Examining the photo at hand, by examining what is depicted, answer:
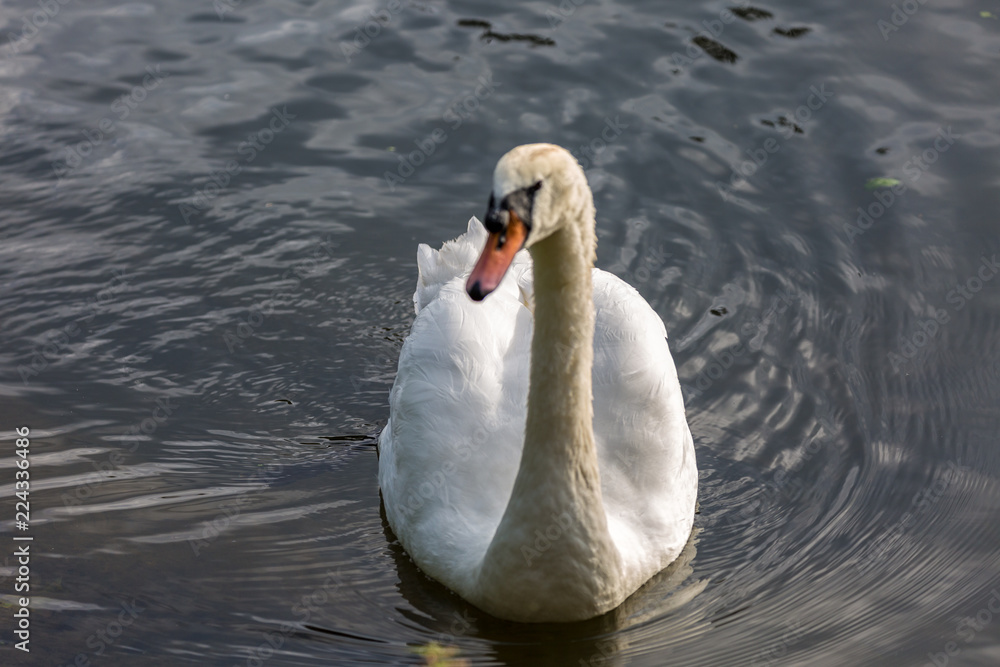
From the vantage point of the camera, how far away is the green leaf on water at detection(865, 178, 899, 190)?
9664mm

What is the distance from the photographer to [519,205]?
179 inches

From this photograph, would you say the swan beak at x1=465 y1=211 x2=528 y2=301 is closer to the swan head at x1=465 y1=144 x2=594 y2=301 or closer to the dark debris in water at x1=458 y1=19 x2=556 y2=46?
the swan head at x1=465 y1=144 x2=594 y2=301

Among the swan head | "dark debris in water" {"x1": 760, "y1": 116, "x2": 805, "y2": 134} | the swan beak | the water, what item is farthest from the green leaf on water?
the swan beak

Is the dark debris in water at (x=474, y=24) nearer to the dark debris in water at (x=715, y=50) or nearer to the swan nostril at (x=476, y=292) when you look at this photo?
the dark debris in water at (x=715, y=50)

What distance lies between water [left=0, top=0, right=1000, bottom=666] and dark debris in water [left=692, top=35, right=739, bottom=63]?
0.36ft

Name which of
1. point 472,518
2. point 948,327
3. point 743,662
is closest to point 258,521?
point 472,518

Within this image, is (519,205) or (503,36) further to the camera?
(503,36)

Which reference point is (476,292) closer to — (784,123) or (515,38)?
(784,123)

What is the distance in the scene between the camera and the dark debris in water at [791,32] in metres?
11.7

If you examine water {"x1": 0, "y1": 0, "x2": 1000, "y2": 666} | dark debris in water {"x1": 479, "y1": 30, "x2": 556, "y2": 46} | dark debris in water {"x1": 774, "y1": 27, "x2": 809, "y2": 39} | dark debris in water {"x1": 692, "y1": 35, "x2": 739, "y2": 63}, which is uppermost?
dark debris in water {"x1": 774, "y1": 27, "x2": 809, "y2": 39}

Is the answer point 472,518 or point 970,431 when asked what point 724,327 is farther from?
point 472,518

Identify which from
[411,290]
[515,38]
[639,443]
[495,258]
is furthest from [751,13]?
[495,258]

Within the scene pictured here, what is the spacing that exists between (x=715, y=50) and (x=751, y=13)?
0.92 m

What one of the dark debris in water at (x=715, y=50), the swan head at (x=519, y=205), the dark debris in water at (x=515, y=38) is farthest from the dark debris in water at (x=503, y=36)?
the swan head at (x=519, y=205)
